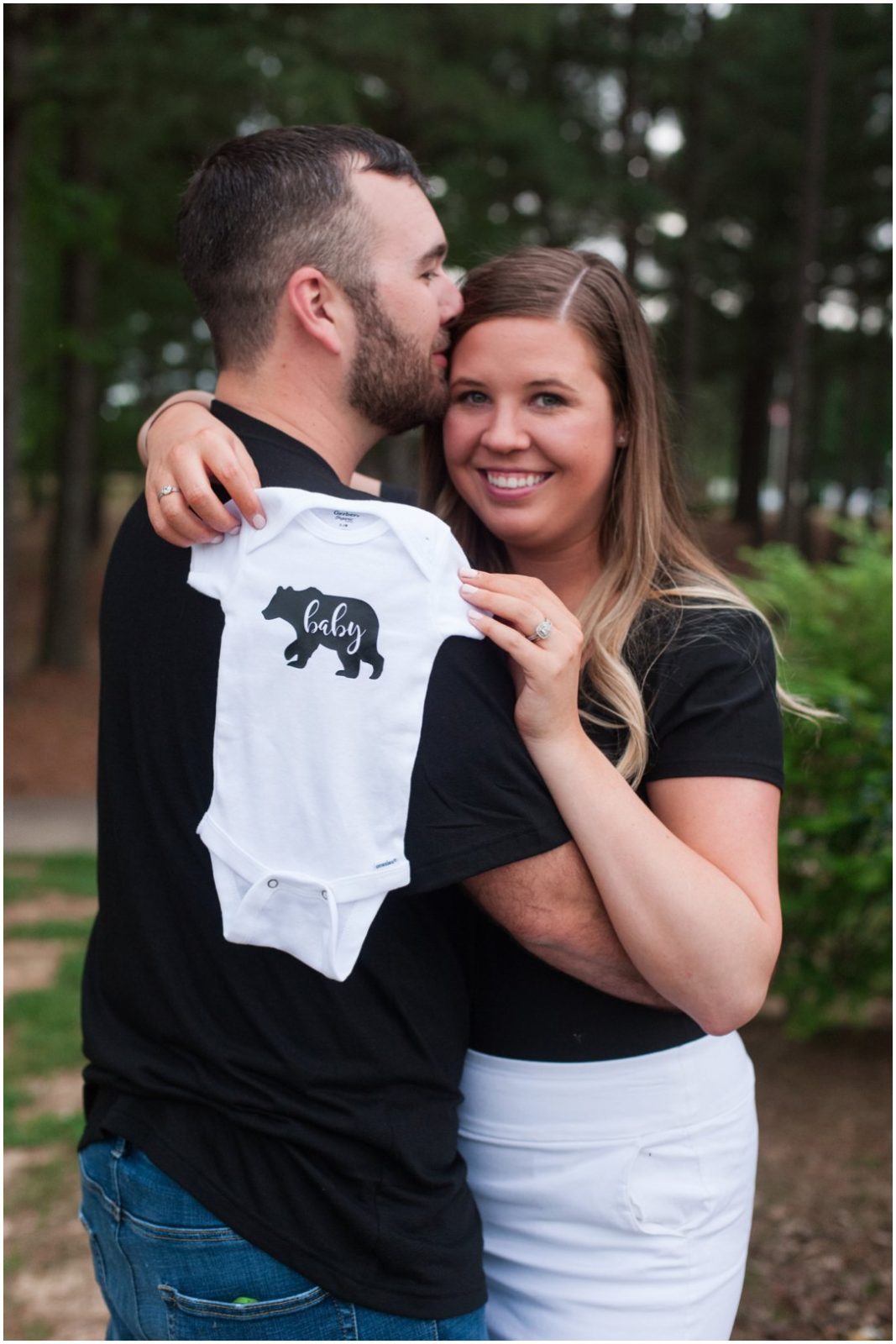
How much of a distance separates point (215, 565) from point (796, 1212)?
380 centimetres

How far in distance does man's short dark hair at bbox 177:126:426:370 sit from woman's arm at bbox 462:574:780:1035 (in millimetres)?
652

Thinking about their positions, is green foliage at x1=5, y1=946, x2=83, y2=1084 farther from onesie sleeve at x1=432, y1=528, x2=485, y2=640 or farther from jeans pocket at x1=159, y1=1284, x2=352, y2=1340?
onesie sleeve at x1=432, y1=528, x2=485, y2=640

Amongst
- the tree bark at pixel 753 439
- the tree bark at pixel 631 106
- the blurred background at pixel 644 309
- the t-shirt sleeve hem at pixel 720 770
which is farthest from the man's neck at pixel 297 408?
the tree bark at pixel 753 439

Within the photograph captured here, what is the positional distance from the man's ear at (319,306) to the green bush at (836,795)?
109 inches

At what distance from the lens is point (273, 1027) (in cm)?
172

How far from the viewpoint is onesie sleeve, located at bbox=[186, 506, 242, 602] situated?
172 cm

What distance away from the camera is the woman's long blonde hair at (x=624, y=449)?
86.2 inches

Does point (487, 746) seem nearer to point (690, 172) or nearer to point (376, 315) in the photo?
point (376, 315)

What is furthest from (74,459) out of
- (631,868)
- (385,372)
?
(631,868)

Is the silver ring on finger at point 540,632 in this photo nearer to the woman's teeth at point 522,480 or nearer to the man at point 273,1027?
the man at point 273,1027

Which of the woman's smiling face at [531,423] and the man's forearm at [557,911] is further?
the woman's smiling face at [531,423]

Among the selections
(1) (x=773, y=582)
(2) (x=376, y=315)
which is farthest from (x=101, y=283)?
(2) (x=376, y=315)

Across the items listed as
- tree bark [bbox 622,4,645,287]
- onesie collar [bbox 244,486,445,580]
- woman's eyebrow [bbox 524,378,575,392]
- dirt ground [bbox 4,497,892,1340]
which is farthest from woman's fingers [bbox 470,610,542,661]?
tree bark [bbox 622,4,645,287]

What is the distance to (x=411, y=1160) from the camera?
173 centimetres
